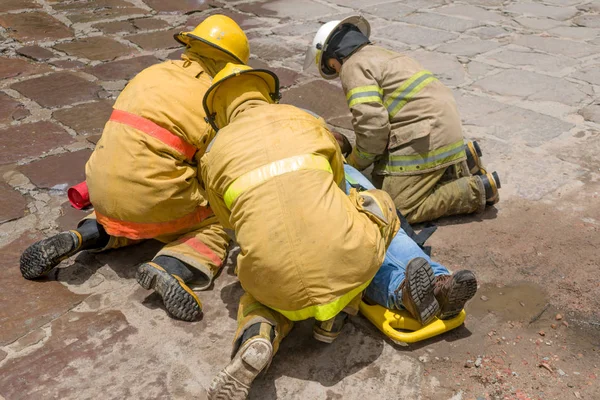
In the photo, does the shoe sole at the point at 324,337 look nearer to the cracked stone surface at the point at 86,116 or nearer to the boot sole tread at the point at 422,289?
the boot sole tread at the point at 422,289

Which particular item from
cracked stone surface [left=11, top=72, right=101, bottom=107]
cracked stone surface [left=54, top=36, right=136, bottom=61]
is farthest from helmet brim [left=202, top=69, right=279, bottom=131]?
cracked stone surface [left=54, top=36, right=136, bottom=61]

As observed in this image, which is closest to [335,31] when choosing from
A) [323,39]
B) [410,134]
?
[323,39]

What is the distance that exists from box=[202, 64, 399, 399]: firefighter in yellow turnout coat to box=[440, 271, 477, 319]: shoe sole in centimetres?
34

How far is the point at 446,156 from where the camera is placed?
368 centimetres

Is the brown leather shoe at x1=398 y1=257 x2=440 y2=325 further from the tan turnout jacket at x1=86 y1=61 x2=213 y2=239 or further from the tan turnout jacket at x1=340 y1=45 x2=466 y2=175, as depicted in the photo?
the tan turnout jacket at x1=86 y1=61 x2=213 y2=239

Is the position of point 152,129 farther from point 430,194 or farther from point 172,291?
point 430,194

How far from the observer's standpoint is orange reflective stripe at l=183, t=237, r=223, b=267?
3.33 m

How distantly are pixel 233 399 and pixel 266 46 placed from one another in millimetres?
4776

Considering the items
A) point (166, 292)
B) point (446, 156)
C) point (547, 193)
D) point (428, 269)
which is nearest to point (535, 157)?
point (547, 193)

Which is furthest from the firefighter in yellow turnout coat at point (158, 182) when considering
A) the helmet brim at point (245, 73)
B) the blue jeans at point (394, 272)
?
the blue jeans at point (394, 272)

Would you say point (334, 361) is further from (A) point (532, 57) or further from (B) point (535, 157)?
(A) point (532, 57)

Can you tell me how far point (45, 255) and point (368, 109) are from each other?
1.86m

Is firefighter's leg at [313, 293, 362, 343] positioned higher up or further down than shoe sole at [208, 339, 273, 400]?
further down

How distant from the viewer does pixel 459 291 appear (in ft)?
8.99
